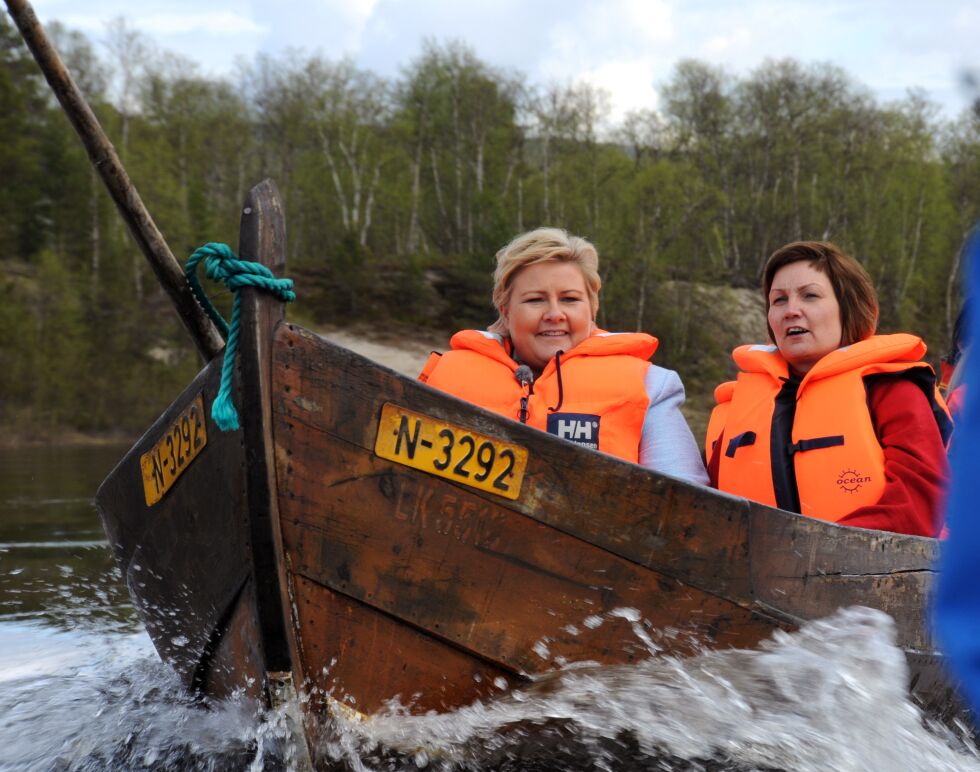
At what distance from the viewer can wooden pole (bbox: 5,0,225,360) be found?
2.66 metres

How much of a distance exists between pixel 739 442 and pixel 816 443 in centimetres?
26

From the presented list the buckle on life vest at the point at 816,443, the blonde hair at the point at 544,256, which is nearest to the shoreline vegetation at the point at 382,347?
the blonde hair at the point at 544,256

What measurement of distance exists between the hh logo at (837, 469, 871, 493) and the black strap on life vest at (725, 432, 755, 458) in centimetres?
31

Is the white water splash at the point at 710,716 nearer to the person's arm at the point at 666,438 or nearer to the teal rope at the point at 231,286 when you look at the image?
the person's arm at the point at 666,438

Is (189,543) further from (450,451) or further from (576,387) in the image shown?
(576,387)

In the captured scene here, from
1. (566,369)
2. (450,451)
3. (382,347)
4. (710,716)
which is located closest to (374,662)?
(450,451)

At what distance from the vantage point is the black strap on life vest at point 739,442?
3.24 metres

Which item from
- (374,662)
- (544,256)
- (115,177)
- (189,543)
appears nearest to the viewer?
(374,662)

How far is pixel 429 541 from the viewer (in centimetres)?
238

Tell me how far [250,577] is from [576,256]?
1390mm

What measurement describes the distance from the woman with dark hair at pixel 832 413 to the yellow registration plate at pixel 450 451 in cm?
108

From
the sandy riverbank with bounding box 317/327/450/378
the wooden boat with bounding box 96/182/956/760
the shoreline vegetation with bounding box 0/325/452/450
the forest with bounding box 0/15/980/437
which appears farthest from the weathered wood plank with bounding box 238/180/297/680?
the sandy riverbank with bounding box 317/327/450/378

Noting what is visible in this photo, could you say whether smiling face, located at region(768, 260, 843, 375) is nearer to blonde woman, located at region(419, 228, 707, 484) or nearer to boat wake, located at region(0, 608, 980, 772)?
blonde woman, located at region(419, 228, 707, 484)

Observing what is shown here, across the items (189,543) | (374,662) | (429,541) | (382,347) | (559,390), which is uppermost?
(559,390)
